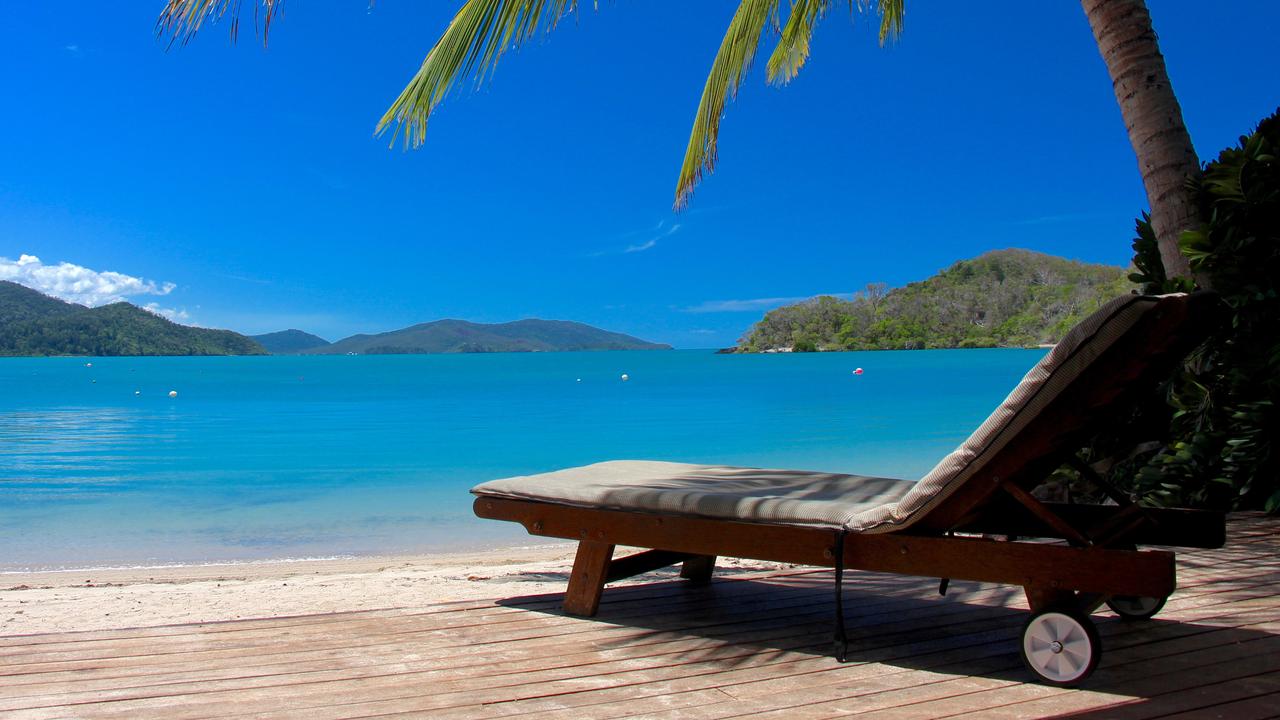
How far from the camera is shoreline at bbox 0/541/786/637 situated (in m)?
4.19

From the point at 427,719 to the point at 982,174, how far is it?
128073 millimetres

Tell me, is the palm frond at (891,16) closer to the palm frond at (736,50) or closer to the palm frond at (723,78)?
the palm frond at (736,50)

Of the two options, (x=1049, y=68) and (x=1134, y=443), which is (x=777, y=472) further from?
(x=1049, y=68)

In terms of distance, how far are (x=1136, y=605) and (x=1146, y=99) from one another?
249 centimetres

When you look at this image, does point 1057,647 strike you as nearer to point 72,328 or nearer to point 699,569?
point 699,569

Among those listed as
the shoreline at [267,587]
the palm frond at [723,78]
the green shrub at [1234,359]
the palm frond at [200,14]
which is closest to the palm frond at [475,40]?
the palm frond at [200,14]

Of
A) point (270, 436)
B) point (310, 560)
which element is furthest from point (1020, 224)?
point (310, 560)

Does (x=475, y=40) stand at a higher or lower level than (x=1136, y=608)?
higher

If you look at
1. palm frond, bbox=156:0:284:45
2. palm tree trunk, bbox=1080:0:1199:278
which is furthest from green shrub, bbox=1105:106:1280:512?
palm frond, bbox=156:0:284:45

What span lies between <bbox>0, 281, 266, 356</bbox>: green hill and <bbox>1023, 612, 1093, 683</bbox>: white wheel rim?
4423 inches

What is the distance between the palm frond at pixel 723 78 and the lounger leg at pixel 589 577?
13.2ft

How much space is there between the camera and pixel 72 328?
322 feet

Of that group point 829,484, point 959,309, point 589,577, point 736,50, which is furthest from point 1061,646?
point 959,309

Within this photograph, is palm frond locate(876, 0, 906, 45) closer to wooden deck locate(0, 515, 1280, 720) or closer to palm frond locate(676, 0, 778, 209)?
palm frond locate(676, 0, 778, 209)
